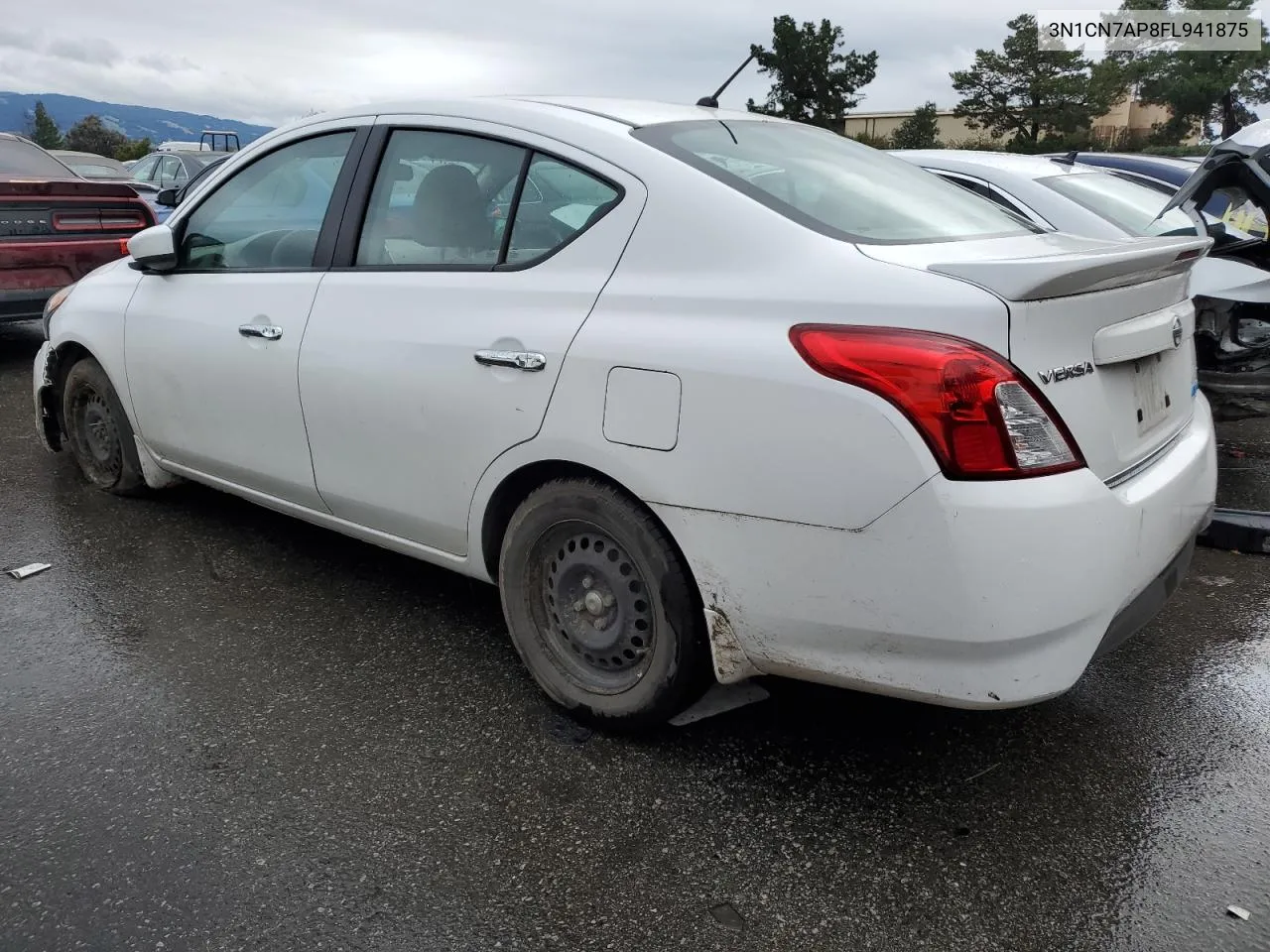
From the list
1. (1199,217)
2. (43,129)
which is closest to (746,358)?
(1199,217)

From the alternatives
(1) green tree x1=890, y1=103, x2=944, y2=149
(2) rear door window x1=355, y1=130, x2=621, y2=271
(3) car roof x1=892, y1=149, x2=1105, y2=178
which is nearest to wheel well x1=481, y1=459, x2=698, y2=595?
(2) rear door window x1=355, y1=130, x2=621, y2=271

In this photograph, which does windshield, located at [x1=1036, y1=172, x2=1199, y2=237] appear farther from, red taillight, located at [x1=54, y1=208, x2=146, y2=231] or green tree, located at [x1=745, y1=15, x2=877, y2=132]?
green tree, located at [x1=745, y1=15, x2=877, y2=132]

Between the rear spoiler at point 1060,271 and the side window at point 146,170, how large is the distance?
16.2m

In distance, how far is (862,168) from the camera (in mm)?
2988

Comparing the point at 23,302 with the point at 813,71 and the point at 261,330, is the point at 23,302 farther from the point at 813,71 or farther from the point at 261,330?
the point at 813,71

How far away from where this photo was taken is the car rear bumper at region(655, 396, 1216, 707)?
2.00m

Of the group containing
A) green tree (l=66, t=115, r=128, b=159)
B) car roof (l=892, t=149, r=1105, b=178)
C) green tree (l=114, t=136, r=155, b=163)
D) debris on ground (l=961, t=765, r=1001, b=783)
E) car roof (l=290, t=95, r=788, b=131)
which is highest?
green tree (l=66, t=115, r=128, b=159)

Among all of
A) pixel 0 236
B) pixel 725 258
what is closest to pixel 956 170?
pixel 725 258

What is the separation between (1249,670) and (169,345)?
3.81 m

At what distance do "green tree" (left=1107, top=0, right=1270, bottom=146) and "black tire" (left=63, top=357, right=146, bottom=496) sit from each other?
61791 mm

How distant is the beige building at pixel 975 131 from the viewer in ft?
197

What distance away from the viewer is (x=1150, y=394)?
2447 mm

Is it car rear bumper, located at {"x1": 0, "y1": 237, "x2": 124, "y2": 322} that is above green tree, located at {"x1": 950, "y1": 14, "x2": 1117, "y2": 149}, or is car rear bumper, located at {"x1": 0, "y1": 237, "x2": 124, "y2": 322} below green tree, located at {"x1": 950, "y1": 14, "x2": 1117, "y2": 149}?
below

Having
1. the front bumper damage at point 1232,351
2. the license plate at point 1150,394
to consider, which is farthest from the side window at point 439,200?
the front bumper damage at point 1232,351
